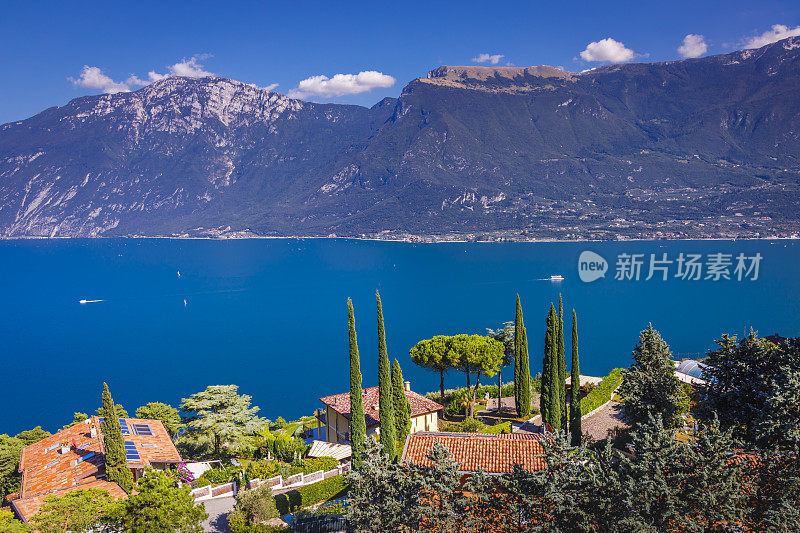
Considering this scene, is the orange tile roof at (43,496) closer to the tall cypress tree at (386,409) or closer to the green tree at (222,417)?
the green tree at (222,417)

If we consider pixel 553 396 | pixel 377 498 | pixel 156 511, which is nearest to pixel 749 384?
pixel 553 396

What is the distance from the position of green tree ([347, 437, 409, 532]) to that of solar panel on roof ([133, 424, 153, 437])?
1551 centimetres

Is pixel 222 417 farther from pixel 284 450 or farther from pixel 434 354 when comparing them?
pixel 434 354

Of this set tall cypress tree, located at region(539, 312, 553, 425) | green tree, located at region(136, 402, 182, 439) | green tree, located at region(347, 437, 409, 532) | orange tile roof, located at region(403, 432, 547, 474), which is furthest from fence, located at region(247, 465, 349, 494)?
Answer: green tree, located at region(136, 402, 182, 439)

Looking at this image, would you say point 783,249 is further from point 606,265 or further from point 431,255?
point 431,255

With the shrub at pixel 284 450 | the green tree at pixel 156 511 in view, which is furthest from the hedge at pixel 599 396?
the green tree at pixel 156 511

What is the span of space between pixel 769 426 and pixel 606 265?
136 metres

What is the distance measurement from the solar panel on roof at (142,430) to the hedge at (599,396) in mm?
21627

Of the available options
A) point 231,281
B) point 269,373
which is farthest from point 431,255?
point 269,373

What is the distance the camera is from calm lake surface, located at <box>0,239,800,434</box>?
2319 inches

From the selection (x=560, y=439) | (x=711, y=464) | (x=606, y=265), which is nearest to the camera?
(x=711, y=464)

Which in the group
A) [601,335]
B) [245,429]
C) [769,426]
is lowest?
[601,335]

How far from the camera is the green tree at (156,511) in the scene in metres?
14.1

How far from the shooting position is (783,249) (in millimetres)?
163625
